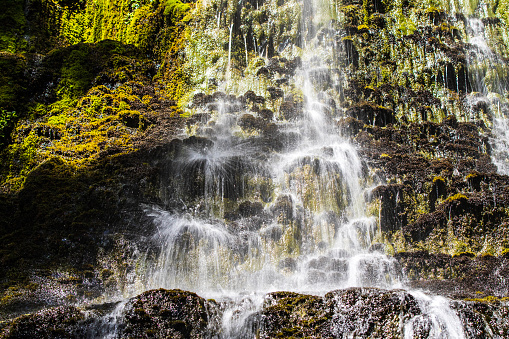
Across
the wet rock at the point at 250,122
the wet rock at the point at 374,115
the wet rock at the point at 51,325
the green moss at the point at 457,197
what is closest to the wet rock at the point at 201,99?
the wet rock at the point at 250,122

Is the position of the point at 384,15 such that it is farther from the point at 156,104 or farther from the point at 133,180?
the point at 133,180

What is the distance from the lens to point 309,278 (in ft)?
22.0

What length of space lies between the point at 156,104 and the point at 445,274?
7199 mm

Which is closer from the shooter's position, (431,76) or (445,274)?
(445,274)

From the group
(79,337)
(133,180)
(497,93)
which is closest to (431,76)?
(497,93)

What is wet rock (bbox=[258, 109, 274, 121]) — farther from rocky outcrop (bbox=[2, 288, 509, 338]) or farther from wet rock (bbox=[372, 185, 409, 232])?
rocky outcrop (bbox=[2, 288, 509, 338])

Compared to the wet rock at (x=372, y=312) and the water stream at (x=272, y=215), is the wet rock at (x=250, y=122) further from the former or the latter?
the wet rock at (x=372, y=312)

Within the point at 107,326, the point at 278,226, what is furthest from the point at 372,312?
the point at 278,226

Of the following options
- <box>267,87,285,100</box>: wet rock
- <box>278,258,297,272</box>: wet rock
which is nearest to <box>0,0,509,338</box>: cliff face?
<box>278,258,297,272</box>: wet rock

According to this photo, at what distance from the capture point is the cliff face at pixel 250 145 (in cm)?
641

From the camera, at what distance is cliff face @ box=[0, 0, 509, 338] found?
6.41 metres

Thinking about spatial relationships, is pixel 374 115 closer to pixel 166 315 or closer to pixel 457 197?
pixel 457 197

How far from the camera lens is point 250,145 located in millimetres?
8977

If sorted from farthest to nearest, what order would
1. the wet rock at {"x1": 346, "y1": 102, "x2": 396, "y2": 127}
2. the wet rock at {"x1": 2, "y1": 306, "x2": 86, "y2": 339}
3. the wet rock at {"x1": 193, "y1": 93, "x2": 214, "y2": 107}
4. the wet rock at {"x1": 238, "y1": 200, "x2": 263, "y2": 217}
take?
the wet rock at {"x1": 193, "y1": 93, "x2": 214, "y2": 107} < the wet rock at {"x1": 346, "y1": 102, "x2": 396, "y2": 127} < the wet rock at {"x1": 238, "y1": 200, "x2": 263, "y2": 217} < the wet rock at {"x1": 2, "y1": 306, "x2": 86, "y2": 339}
